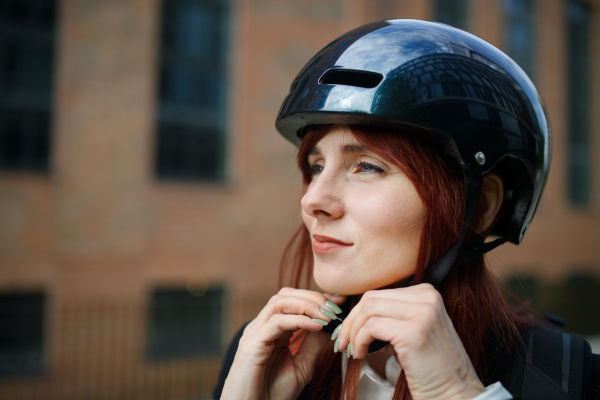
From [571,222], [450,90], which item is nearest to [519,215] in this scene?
[450,90]

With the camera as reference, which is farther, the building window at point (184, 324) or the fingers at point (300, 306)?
the building window at point (184, 324)

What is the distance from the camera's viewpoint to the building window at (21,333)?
24.5 ft

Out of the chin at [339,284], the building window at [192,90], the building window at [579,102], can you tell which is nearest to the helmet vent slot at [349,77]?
the chin at [339,284]

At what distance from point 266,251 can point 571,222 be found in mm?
11252

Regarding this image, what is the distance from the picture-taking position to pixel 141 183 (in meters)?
8.65

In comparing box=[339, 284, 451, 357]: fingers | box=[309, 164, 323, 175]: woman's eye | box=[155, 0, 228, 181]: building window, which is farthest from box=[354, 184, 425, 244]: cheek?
box=[155, 0, 228, 181]: building window

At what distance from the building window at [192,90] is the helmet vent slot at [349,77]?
821 cm

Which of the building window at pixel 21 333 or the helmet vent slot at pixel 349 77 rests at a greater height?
the helmet vent slot at pixel 349 77

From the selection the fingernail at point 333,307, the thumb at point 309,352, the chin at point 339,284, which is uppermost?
the chin at point 339,284

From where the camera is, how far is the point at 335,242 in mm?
1420

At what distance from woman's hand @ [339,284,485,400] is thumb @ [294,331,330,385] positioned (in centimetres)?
43

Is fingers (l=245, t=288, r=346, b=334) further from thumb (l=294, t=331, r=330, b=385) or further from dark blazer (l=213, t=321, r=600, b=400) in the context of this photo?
dark blazer (l=213, t=321, r=600, b=400)

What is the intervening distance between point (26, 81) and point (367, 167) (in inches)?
352

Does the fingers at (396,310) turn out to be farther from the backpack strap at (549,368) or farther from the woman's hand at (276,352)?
the backpack strap at (549,368)
